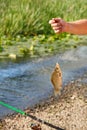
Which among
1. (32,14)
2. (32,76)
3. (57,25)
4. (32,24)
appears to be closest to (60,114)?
(57,25)

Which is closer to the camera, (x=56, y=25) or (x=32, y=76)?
(x=56, y=25)

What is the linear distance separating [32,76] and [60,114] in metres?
2.56

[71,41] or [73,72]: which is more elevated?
[73,72]

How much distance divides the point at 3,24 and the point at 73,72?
159 inches

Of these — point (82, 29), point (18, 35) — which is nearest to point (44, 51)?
point (18, 35)

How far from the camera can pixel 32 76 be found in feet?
27.8

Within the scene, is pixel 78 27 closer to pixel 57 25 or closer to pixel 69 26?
pixel 69 26

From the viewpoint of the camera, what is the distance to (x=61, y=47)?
12000mm

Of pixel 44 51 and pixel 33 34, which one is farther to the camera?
pixel 33 34

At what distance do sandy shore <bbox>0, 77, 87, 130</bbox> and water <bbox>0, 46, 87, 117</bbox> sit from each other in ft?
1.04

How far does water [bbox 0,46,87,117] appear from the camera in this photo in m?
6.99

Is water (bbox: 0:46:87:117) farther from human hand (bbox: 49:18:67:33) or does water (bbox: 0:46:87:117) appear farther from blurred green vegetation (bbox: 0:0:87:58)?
human hand (bbox: 49:18:67:33)

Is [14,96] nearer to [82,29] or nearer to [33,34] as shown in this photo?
[82,29]

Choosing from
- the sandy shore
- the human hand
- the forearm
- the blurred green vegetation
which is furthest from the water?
the human hand
